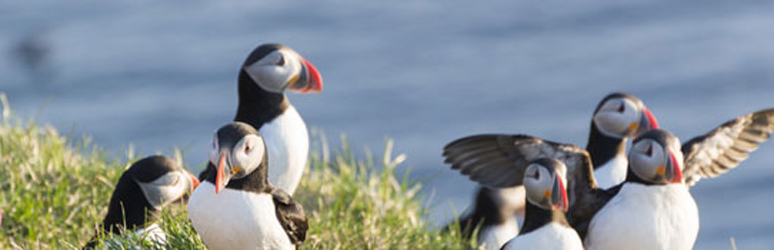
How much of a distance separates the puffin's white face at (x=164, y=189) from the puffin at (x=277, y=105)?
78 cm

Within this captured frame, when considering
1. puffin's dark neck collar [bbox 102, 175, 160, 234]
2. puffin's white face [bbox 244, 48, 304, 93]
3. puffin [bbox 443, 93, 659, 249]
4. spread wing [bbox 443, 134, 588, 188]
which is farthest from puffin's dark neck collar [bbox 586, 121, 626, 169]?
puffin's dark neck collar [bbox 102, 175, 160, 234]

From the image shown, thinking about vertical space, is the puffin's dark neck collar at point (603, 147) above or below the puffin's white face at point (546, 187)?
below

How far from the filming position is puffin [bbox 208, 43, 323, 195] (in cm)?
708

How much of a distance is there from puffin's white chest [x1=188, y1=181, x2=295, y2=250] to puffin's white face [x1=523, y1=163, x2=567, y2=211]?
→ 126 cm

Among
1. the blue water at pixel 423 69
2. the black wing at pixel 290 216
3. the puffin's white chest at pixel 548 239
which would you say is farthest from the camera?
the blue water at pixel 423 69

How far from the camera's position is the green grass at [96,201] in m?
6.85

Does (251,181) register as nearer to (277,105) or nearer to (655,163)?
(277,105)

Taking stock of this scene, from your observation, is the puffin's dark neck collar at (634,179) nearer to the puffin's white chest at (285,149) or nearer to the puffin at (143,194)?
the puffin's white chest at (285,149)

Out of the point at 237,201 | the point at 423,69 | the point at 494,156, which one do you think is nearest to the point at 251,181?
the point at 237,201

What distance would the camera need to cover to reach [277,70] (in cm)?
717

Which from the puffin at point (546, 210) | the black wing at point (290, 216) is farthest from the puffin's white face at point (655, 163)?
the black wing at point (290, 216)

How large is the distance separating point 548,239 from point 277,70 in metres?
2.00

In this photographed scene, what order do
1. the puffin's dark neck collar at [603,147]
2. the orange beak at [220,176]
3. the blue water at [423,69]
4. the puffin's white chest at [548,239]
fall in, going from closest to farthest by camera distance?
1. the orange beak at [220,176]
2. the puffin's white chest at [548,239]
3. the puffin's dark neck collar at [603,147]
4. the blue water at [423,69]

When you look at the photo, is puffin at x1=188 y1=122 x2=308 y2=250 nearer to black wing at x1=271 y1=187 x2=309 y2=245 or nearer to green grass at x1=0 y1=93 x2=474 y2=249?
black wing at x1=271 y1=187 x2=309 y2=245
